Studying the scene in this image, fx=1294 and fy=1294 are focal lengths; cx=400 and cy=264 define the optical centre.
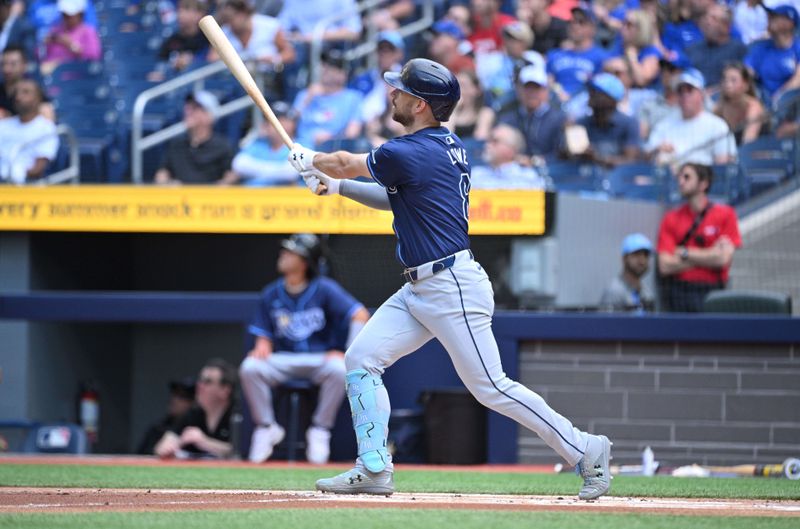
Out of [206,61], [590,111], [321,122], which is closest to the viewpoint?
[590,111]

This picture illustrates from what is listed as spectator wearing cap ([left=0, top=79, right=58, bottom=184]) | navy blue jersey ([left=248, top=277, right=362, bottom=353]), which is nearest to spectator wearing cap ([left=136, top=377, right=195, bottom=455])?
navy blue jersey ([left=248, top=277, right=362, bottom=353])

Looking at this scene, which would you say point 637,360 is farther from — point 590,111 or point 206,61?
point 206,61

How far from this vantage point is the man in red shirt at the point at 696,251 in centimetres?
932

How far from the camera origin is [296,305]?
30.3ft

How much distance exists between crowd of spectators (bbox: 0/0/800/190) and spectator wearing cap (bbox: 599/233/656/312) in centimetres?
100

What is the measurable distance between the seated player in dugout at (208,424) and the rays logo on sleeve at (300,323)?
2.46 ft

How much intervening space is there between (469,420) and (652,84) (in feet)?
13.9

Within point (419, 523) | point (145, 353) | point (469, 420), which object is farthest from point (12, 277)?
point (419, 523)

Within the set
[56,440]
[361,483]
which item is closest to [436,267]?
[361,483]

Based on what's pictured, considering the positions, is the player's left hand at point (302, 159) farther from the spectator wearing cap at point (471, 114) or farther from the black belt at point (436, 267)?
the spectator wearing cap at point (471, 114)

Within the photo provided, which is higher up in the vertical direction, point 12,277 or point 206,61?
point 206,61

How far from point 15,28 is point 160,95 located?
2507 mm

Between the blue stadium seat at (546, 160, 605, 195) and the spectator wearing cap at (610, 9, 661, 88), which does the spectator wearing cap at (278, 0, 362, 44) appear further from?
the blue stadium seat at (546, 160, 605, 195)

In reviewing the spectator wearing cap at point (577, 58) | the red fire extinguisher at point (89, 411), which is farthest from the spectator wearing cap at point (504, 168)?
the red fire extinguisher at point (89, 411)
